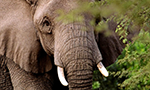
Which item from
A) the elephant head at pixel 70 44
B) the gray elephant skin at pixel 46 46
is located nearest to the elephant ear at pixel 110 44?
the gray elephant skin at pixel 46 46

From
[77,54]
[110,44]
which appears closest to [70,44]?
[77,54]

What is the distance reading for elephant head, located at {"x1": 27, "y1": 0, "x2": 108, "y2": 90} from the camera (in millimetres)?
2959

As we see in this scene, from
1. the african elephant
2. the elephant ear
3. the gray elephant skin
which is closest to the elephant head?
the gray elephant skin

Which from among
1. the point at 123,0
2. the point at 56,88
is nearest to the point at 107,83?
the point at 56,88

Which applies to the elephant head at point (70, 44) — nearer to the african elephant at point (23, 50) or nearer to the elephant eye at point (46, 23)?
the elephant eye at point (46, 23)

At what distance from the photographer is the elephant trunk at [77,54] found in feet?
9.68

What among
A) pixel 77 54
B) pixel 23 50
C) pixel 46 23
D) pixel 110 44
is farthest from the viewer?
pixel 110 44

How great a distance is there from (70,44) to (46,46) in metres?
0.44

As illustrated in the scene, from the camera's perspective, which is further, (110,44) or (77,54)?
(110,44)

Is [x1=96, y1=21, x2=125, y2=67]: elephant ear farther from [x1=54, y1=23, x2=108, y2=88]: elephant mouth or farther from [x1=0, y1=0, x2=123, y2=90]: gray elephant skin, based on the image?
[x1=54, y1=23, x2=108, y2=88]: elephant mouth

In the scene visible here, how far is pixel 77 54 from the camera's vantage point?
294 centimetres

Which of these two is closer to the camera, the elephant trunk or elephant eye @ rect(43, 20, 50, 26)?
the elephant trunk

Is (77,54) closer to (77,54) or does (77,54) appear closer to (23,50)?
(77,54)

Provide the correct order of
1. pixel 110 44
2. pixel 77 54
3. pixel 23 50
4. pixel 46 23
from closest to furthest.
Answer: pixel 77 54 → pixel 46 23 → pixel 23 50 → pixel 110 44
